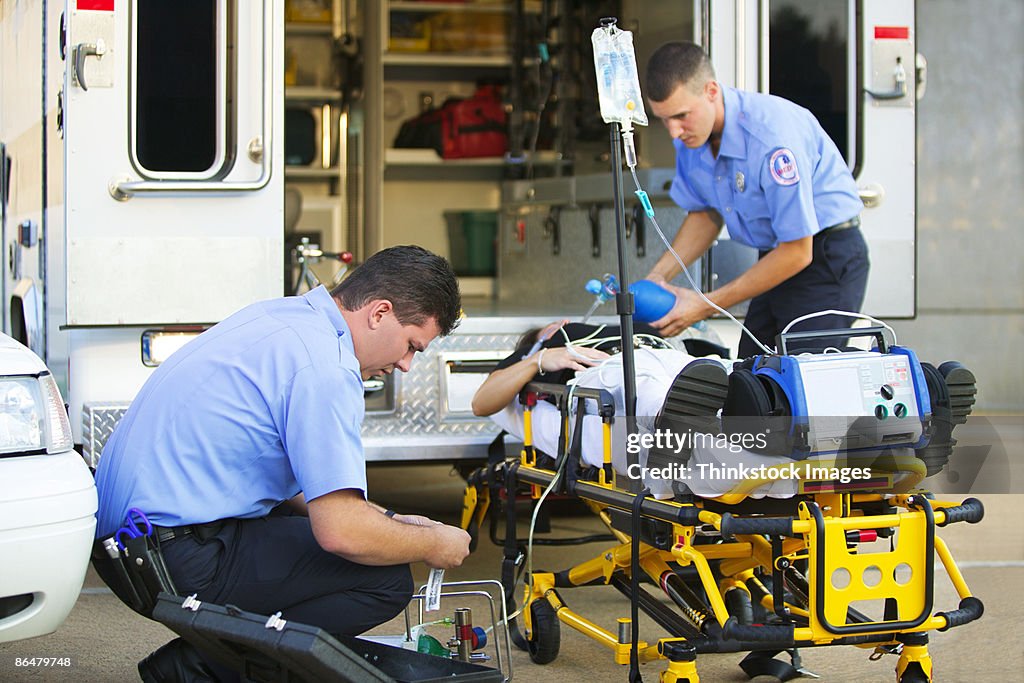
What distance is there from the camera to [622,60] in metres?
3.71

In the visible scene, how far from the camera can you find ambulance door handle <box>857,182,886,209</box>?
17.5ft

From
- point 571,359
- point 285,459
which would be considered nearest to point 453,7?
point 571,359

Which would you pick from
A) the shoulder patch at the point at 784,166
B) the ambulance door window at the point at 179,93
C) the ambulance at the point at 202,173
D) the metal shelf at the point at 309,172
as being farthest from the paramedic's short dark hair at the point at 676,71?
the metal shelf at the point at 309,172

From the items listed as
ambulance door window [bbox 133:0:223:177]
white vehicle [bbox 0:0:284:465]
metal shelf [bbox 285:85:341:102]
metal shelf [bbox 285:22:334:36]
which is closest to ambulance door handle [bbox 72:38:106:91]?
white vehicle [bbox 0:0:284:465]

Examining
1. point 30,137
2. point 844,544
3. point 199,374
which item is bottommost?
point 844,544

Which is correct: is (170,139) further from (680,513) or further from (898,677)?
(898,677)

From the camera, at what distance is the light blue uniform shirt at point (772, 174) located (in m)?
4.59

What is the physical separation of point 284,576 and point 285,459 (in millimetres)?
270

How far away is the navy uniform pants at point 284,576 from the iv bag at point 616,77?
133 centimetres

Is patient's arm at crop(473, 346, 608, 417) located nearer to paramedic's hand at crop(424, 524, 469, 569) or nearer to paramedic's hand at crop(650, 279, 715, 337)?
paramedic's hand at crop(650, 279, 715, 337)

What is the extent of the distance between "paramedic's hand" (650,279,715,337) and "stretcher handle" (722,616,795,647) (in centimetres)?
154

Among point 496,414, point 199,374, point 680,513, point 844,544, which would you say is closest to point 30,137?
point 496,414

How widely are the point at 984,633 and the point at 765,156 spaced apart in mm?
1707

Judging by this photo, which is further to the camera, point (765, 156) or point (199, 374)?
point (765, 156)
